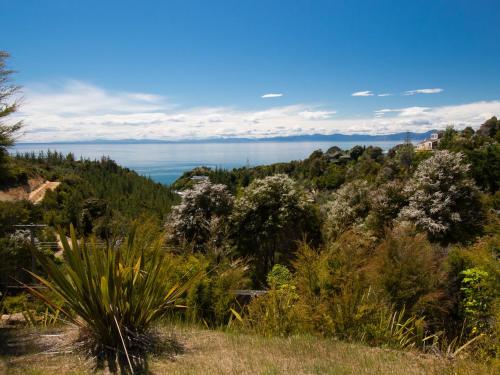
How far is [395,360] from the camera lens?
4.13m

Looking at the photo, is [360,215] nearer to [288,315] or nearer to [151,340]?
[288,315]

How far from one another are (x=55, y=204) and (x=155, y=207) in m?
10.1

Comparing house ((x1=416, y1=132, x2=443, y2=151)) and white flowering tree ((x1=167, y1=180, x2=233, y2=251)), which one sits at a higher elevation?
house ((x1=416, y1=132, x2=443, y2=151))

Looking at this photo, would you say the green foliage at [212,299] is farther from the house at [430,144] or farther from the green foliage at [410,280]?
the house at [430,144]

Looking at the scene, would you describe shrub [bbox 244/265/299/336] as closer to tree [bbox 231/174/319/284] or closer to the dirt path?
tree [bbox 231/174/319/284]

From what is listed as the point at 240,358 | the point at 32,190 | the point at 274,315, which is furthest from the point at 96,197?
the point at 240,358

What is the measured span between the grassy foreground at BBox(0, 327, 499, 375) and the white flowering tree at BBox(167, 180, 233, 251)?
31.8ft

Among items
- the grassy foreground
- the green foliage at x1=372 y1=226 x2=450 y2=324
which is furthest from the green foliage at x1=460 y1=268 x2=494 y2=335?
the grassy foreground

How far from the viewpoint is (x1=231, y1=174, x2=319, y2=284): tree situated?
48.2ft

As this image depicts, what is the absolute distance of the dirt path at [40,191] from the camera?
42.2 meters

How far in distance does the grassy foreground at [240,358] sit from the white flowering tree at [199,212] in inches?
382

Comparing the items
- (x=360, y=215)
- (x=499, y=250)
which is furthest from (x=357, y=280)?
(x=360, y=215)

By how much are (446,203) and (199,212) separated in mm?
9506

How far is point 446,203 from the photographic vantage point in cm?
1521
